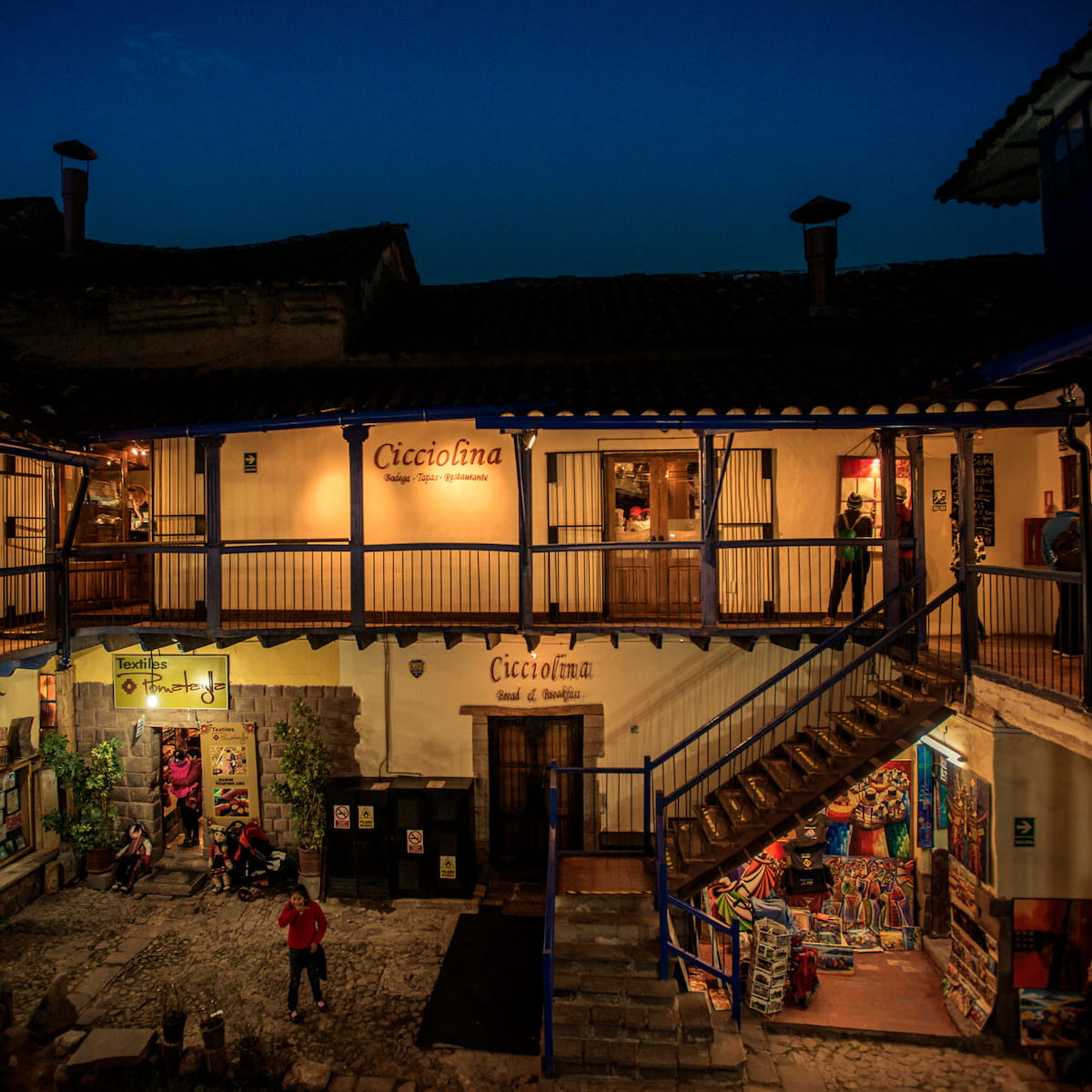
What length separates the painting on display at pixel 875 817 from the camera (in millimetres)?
9953

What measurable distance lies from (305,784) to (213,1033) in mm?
3755

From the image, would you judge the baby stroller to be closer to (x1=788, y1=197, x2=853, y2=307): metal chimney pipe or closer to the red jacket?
the red jacket

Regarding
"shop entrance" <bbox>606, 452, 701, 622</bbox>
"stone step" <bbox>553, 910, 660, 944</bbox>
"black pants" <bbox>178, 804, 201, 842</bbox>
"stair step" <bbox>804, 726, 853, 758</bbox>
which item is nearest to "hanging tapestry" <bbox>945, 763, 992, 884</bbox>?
"stair step" <bbox>804, 726, 853, 758</bbox>

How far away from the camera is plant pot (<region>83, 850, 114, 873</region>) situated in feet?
36.3

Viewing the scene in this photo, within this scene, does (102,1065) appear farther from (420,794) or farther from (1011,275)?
(1011,275)

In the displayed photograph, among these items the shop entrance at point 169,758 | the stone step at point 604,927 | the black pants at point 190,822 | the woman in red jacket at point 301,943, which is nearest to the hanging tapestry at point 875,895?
the stone step at point 604,927

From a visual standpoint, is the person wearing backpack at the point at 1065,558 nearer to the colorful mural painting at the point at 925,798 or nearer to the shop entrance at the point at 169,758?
the colorful mural painting at the point at 925,798

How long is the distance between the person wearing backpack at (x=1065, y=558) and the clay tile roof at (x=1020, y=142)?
5.30 m

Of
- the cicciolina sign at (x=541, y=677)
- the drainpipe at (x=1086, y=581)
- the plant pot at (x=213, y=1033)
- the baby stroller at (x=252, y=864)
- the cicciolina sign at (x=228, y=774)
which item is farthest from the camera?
the cicciolina sign at (x=228, y=774)

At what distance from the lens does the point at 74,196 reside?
13.7m

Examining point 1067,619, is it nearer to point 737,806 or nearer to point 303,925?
point 737,806

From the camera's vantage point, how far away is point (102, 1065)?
6938mm

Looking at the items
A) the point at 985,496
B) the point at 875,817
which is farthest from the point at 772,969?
the point at 985,496

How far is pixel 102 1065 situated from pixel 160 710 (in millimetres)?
5498
